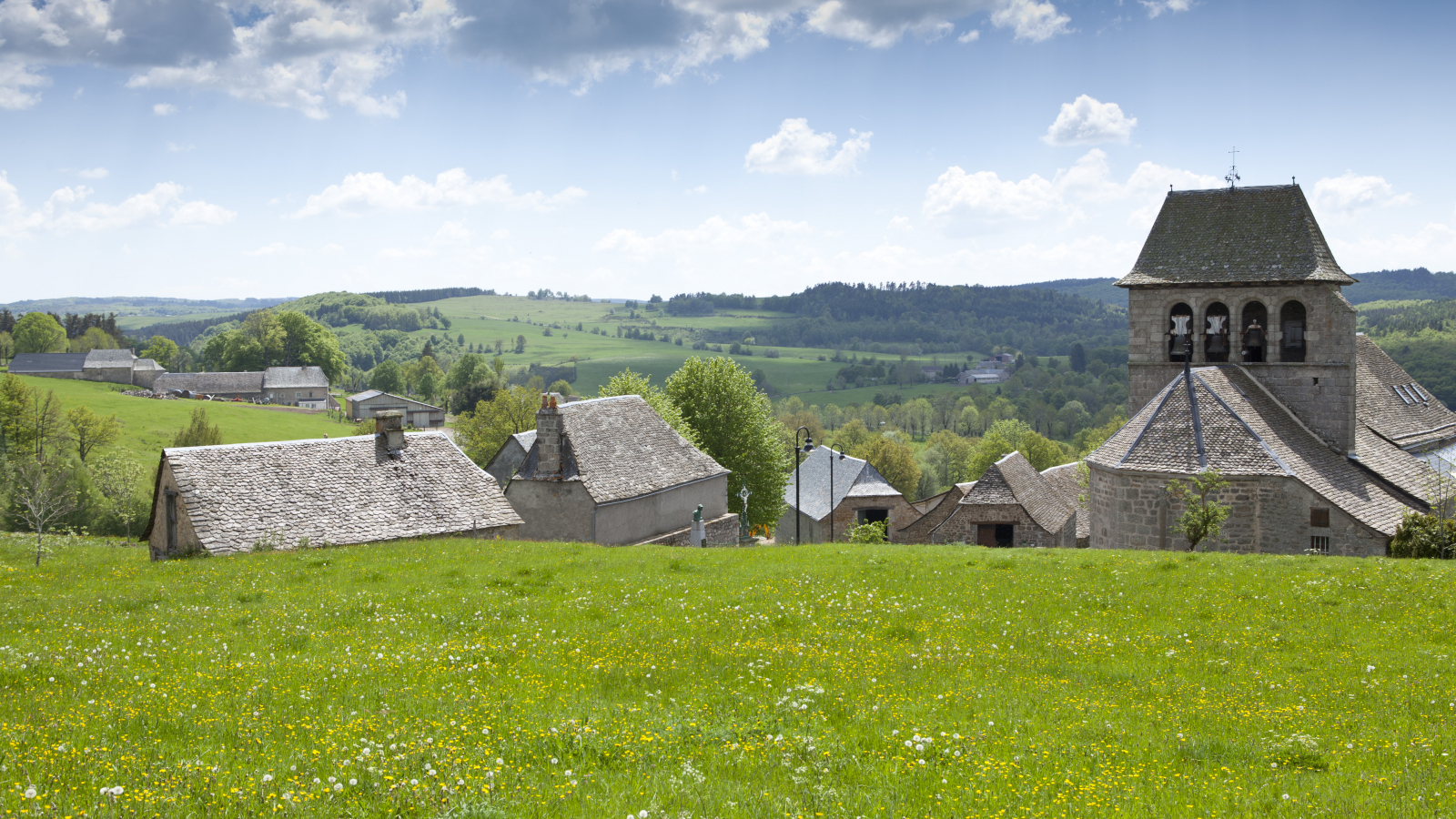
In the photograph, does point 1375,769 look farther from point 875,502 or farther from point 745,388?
point 875,502

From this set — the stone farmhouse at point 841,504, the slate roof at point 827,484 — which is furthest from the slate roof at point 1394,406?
the slate roof at point 827,484

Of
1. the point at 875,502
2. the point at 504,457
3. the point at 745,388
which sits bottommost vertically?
the point at 875,502

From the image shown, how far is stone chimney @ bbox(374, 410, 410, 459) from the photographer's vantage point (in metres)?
31.5

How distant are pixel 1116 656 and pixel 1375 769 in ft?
15.5

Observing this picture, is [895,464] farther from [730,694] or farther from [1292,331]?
[730,694]

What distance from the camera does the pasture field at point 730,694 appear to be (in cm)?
738

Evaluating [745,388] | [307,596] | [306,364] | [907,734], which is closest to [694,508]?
[745,388]

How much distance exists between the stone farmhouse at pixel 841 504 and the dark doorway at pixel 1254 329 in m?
34.9

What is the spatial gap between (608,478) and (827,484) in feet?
120

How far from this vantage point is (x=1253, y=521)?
3077cm

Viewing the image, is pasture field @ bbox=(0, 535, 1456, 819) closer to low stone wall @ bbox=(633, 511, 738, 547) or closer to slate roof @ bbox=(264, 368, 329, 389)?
low stone wall @ bbox=(633, 511, 738, 547)

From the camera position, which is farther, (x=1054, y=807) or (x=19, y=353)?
(x=19, y=353)

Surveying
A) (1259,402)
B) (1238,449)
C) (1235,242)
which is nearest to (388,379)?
(1235,242)

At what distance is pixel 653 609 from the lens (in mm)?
15578
